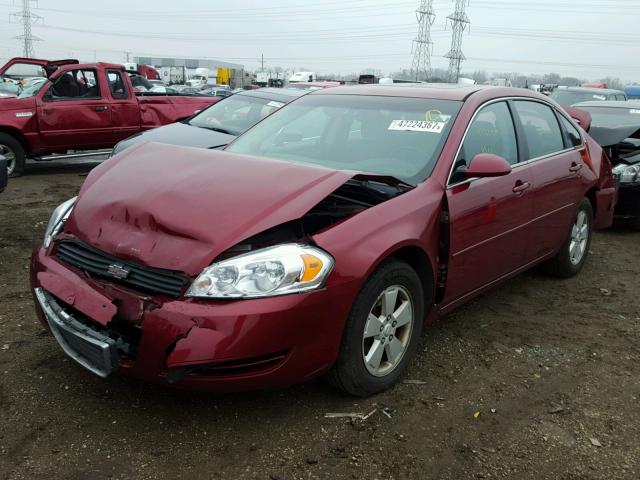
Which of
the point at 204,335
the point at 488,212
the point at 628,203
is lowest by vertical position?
the point at 628,203

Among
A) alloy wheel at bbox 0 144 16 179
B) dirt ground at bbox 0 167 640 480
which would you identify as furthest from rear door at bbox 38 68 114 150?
dirt ground at bbox 0 167 640 480

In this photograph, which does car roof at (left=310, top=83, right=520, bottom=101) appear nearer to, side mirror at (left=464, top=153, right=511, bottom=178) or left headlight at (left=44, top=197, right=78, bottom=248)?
side mirror at (left=464, top=153, right=511, bottom=178)

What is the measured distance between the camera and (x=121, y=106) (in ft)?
32.7

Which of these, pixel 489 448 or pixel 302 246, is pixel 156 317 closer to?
pixel 302 246

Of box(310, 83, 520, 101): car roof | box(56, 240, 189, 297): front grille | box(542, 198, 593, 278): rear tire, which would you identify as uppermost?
box(310, 83, 520, 101): car roof

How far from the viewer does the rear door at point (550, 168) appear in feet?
14.1

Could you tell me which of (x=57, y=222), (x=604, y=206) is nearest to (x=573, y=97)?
(x=604, y=206)

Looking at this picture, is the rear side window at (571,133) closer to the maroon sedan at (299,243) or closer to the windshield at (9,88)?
the maroon sedan at (299,243)

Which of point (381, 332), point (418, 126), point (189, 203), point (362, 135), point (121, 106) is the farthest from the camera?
point (121, 106)

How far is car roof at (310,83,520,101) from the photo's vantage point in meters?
3.94

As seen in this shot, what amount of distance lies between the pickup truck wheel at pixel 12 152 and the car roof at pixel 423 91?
20.8 ft

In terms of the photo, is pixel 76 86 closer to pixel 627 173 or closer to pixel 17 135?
pixel 17 135

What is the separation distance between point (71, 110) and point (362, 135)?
7135 millimetres

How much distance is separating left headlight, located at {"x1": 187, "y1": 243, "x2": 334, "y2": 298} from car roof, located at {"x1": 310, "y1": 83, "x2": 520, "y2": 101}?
181 centimetres
